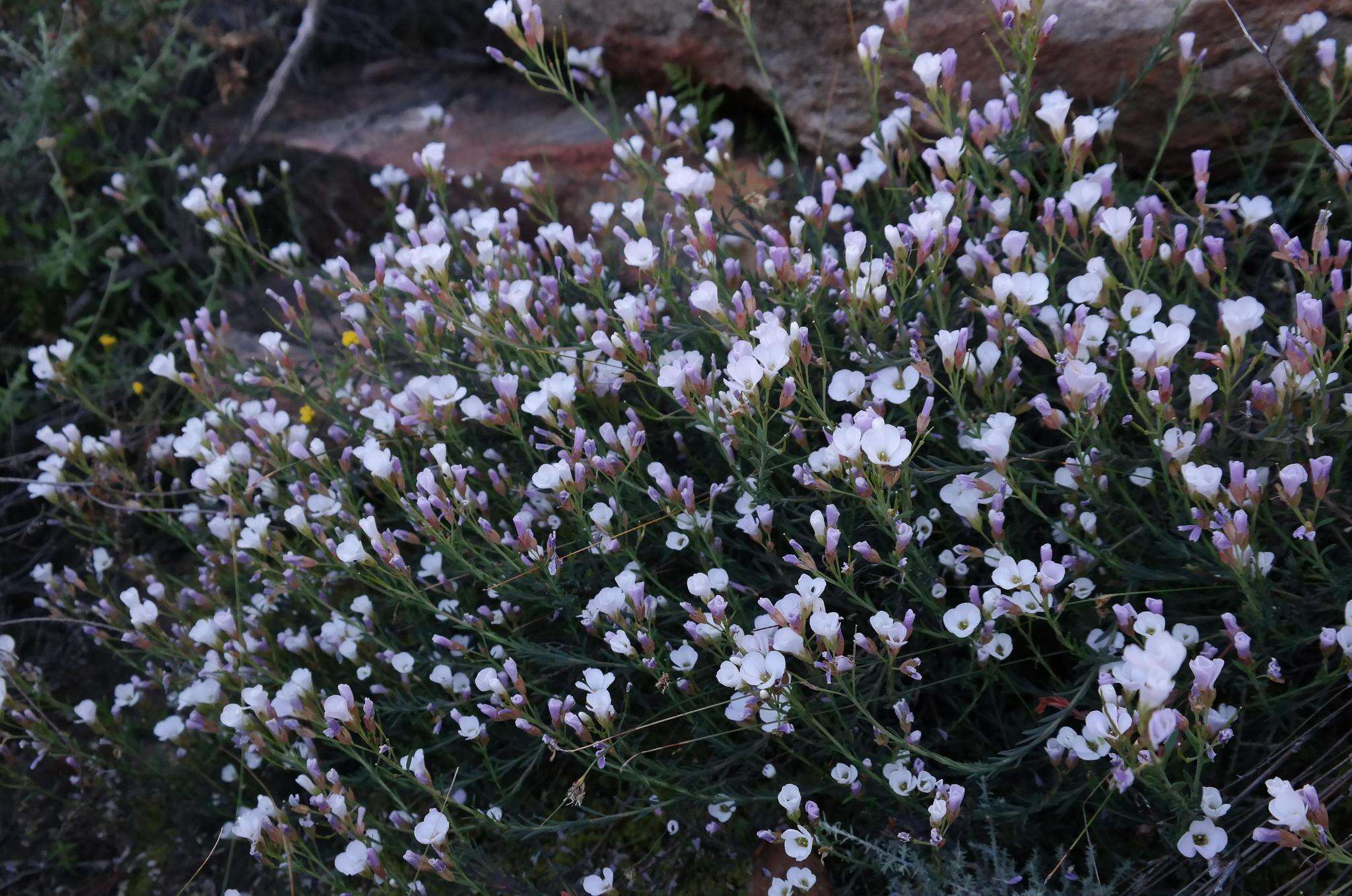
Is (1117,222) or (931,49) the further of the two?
(931,49)

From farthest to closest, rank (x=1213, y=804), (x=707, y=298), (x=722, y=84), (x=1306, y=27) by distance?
(x=722, y=84), (x=1306, y=27), (x=707, y=298), (x=1213, y=804)

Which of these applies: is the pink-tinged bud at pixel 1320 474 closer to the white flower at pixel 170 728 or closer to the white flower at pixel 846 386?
the white flower at pixel 846 386

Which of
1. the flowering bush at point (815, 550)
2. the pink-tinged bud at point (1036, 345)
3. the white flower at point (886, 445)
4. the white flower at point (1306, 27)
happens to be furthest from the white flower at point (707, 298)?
the white flower at point (1306, 27)

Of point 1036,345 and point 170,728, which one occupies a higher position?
point 1036,345

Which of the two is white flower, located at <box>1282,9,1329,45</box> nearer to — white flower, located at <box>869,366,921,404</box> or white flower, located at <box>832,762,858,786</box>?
white flower, located at <box>869,366,921,404</box>

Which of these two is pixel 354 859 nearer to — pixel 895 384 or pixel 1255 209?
pixel 895 384

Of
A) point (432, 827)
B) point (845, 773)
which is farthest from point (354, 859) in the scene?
point (845, 773)

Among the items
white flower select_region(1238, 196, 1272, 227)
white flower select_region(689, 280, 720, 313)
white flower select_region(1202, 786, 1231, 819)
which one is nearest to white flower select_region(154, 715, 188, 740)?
white flower select_region(689, 280, 720, 313)
